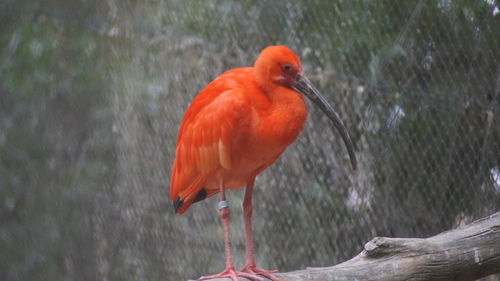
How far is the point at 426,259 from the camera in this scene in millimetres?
2205

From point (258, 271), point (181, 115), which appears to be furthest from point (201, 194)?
point (181, 115)

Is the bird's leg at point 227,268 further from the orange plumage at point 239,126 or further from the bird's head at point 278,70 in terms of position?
the bird's head at point 278,70

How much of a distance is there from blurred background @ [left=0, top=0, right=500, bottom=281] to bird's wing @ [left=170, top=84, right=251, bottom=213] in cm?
65

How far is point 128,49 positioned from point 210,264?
1.18 meters

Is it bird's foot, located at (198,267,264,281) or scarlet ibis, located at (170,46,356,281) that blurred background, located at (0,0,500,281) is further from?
bird's foot, located at (198,267,264,281)

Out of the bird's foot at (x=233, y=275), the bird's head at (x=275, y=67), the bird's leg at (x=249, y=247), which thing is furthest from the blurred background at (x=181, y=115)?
the bird's foot at (x=233, y=275)

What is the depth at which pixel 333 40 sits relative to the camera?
2938 mm

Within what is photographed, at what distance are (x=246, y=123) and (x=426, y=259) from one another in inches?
27.7

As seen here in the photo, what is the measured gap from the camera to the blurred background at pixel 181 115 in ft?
8.80

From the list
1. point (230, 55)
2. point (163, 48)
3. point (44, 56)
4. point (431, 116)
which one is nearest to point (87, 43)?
point (44, 56)

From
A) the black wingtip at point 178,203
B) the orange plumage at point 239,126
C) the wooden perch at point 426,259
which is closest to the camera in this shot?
the wooden perch at point 426,259

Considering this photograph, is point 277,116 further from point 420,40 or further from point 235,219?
point 235,219

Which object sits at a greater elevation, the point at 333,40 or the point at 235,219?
the point at 333,40

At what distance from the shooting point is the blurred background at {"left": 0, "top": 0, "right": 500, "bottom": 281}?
268 cm
